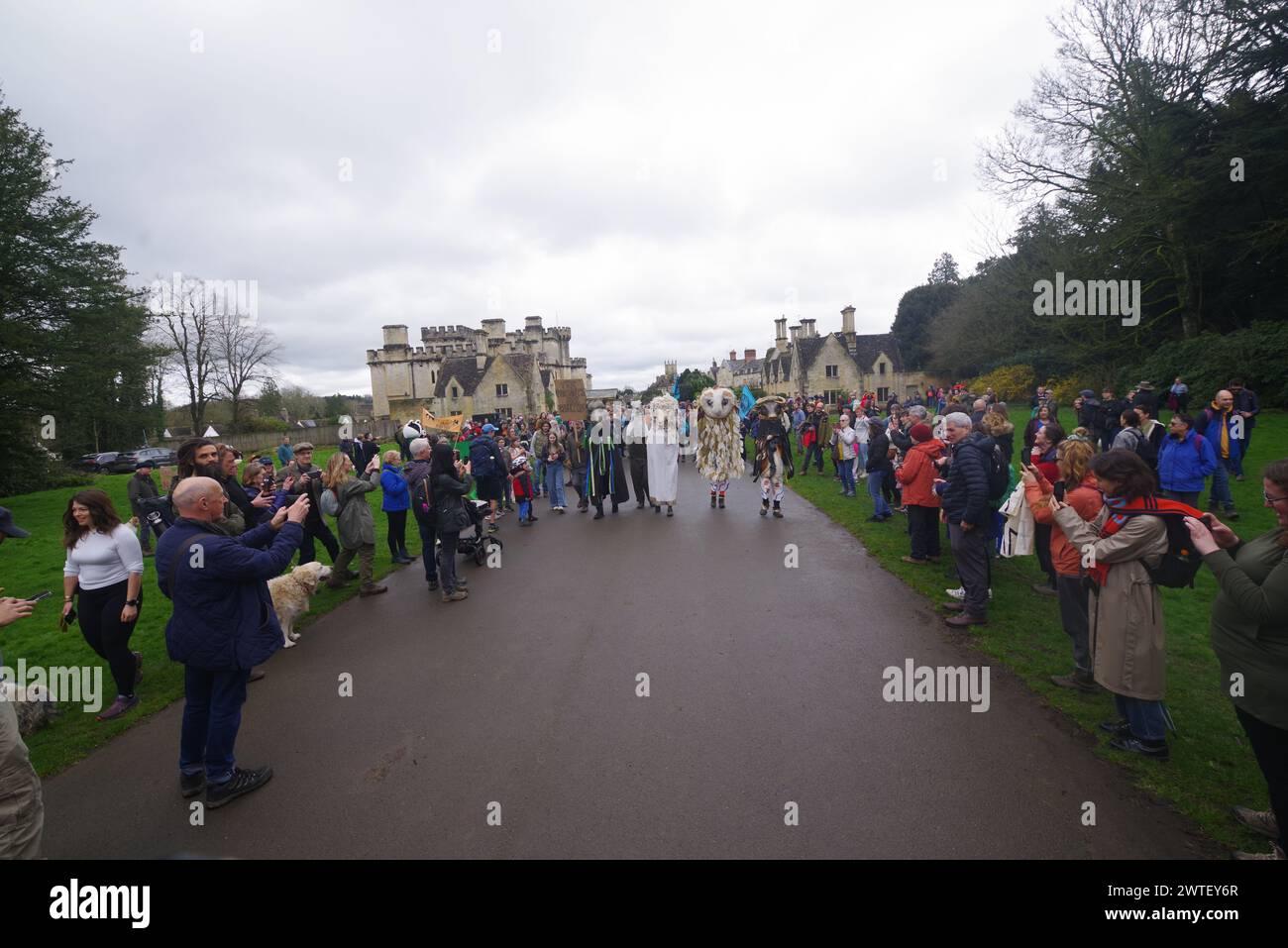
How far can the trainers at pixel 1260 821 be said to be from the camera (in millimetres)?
2947

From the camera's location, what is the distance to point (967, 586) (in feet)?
19.3

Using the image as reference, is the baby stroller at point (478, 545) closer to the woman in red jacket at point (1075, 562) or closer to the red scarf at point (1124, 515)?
the woman in red jacket at point (1075, 562)

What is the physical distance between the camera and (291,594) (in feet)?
21.3

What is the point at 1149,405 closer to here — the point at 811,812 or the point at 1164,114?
the point at 811,812

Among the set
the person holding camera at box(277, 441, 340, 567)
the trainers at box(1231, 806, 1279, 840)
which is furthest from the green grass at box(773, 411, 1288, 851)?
the person holding camera at box(277, 441, 340, 567)

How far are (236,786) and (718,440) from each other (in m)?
10.5

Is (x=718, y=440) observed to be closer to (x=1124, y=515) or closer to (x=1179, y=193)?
(x=1124, y=515)

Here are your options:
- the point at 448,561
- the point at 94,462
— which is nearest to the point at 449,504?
the point at 448,561

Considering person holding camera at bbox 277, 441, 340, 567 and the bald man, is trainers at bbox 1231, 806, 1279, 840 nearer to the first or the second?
the bald man

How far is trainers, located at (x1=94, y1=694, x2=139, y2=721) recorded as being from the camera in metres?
4.93

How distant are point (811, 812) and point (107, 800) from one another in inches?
180

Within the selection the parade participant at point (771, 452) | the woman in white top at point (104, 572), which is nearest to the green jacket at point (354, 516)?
the woman in white top at point (104, 572)

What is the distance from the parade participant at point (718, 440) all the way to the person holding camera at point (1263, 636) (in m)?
9.69

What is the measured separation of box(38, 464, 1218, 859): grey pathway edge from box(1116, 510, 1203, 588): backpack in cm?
124
